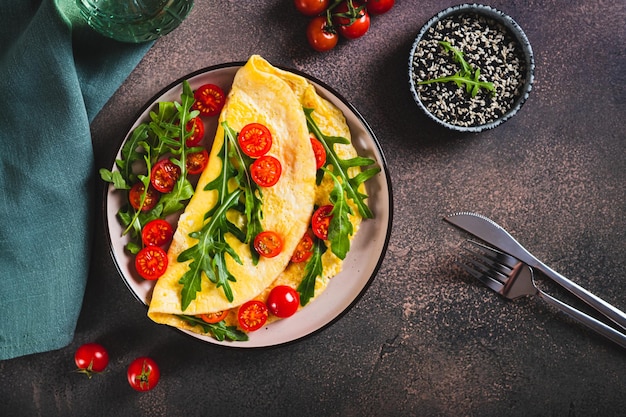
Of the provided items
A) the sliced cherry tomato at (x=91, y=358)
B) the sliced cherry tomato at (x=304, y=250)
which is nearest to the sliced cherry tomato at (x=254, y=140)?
the sliced cherry tomato at (x=304, y=250)

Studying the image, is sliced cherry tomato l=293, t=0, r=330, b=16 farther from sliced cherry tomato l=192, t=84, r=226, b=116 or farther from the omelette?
sliced cherry tomato l=192, t=84, r=226, b=116

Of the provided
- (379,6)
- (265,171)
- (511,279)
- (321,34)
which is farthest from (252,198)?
(511,279)

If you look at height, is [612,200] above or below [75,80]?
below

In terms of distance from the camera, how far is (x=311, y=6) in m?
2.74

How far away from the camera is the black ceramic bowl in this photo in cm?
280

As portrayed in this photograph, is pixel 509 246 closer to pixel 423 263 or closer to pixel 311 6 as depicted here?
pixel 423 263

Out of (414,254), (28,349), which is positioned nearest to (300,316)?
(414,254)

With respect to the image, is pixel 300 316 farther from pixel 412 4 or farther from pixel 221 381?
pixel 412 4

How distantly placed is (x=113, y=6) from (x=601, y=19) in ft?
8.30

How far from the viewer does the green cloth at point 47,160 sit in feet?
8.53

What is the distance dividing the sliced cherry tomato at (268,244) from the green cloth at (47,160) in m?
0.91

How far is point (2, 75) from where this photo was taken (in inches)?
103

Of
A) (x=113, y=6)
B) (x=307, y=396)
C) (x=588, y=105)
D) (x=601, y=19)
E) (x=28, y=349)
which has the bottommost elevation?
(x=307, y=396)

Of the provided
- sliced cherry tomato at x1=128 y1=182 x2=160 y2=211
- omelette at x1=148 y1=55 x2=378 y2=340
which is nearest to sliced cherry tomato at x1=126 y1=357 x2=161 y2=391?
omelette at x1=148 y1=55 x2=378 y2=340
